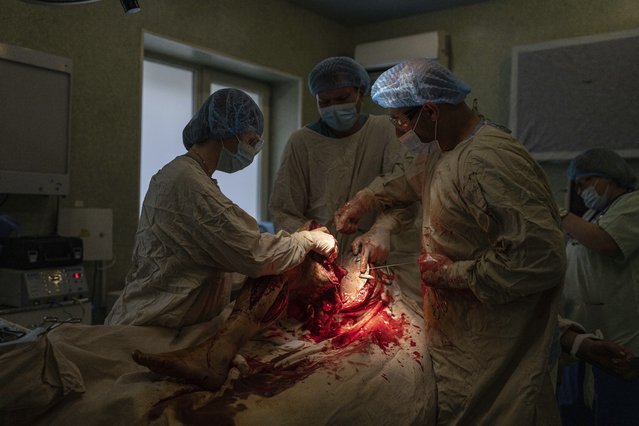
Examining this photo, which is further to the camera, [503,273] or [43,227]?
[43,227]

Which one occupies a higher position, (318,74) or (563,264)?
(318,74)

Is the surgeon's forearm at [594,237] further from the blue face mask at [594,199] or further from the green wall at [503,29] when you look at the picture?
the green wall at [503,29]

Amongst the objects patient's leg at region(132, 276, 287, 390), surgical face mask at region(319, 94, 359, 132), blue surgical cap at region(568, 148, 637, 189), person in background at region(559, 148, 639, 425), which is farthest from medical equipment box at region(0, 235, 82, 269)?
blue surgical cap at region(568, 148, 637, 189)

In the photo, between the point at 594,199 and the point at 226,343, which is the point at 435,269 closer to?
the point at 226,343

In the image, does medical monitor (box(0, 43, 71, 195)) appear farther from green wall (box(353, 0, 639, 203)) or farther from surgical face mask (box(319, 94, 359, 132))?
green wall (box(353, 0, 639, 203))

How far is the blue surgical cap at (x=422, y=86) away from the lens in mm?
1782

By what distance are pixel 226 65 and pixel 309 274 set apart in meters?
2.80

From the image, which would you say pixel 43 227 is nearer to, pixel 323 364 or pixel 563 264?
pixel 323 364

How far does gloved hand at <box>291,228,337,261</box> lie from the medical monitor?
1.68 metres

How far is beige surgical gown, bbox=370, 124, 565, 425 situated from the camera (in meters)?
1.57

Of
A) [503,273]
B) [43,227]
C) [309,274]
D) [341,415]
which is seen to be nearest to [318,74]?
[309,274]

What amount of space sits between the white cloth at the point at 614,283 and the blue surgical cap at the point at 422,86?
4.35ft

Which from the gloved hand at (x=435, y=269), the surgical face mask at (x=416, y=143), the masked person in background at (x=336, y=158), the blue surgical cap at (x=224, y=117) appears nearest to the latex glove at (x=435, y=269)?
the gloved hand at (x=435, y=269)

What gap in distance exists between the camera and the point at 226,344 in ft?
5.56
